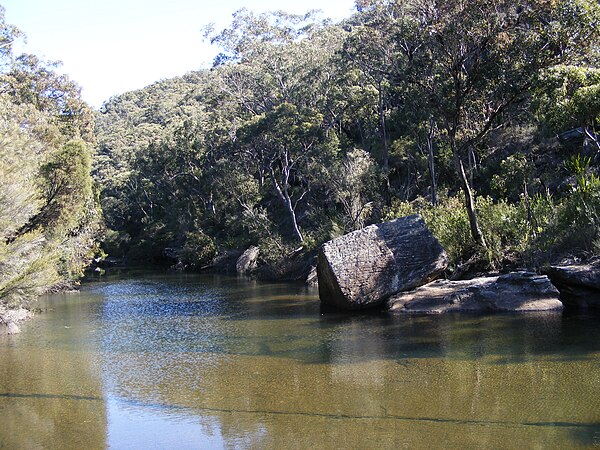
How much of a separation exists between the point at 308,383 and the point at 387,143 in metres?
27.0

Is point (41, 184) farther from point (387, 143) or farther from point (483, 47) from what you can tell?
point (387, 143)

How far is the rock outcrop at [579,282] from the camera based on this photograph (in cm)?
1408

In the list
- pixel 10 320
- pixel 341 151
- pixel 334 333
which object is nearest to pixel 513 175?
pixel 334 333

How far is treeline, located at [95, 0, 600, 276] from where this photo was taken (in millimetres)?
17016

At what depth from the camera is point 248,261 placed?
35781 millimetres

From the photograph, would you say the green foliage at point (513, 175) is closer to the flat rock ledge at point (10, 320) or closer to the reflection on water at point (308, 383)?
the reflection on water at point (308, 383)

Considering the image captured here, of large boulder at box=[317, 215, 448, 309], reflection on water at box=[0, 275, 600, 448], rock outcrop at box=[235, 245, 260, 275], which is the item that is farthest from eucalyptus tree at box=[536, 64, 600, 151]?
rock outcrop at box=[235, 245, 260, 275]

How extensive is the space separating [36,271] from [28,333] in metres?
2.19

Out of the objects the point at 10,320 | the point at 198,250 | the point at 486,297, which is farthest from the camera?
the point at 198,250

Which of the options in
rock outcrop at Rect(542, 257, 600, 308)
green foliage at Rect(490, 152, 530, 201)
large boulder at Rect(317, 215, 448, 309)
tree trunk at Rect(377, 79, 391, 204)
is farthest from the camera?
tree trunk at Rect(377, 79, 391, 204)

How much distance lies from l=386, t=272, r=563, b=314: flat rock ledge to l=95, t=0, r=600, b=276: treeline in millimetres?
1868

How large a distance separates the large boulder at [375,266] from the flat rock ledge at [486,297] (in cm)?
42

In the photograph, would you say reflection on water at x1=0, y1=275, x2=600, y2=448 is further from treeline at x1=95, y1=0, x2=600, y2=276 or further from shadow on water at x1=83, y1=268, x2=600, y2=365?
treeline at x1=95, y1=0, x2=600, y2=276

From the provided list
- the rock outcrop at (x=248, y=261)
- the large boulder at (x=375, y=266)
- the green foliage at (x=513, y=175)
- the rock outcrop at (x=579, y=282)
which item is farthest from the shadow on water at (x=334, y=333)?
the rock outcrop at (x=248, y=261)
